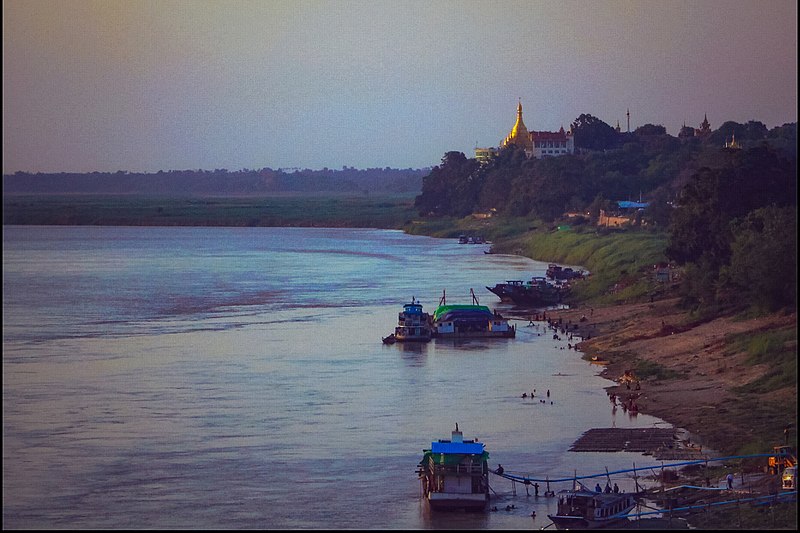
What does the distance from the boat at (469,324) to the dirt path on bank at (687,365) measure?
2.42m

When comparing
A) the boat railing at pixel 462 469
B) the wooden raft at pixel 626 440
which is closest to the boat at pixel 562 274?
the wooden raft at pixel 626 440

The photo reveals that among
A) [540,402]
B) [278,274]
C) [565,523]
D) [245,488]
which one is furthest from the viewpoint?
[278,274]

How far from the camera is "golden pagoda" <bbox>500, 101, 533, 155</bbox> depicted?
141m

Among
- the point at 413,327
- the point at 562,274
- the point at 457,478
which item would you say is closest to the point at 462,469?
the point at 457,478

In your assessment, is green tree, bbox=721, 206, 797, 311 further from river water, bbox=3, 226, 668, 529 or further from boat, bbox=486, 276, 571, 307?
boat, bbox=486, 276, 571, 307

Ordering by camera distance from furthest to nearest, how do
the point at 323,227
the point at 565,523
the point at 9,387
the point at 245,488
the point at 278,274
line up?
the point at 323,227 → the point at 278,274 → the point at 9,387 → the point at 245,488 → the point at 565,523

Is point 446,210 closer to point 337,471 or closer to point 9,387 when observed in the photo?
point 9,387

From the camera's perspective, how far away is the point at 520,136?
14325cm

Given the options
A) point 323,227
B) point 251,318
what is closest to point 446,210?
point 323,227

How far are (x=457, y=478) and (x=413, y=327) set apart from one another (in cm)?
2225

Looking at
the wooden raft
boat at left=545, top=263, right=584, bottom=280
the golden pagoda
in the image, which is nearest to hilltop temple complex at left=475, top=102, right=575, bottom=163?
the golden pagoda

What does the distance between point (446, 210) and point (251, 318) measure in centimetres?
7822

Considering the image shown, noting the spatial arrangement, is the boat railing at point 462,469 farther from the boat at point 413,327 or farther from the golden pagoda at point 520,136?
the golden pagoda at point 520,136

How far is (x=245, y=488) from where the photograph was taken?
24.4 meters
